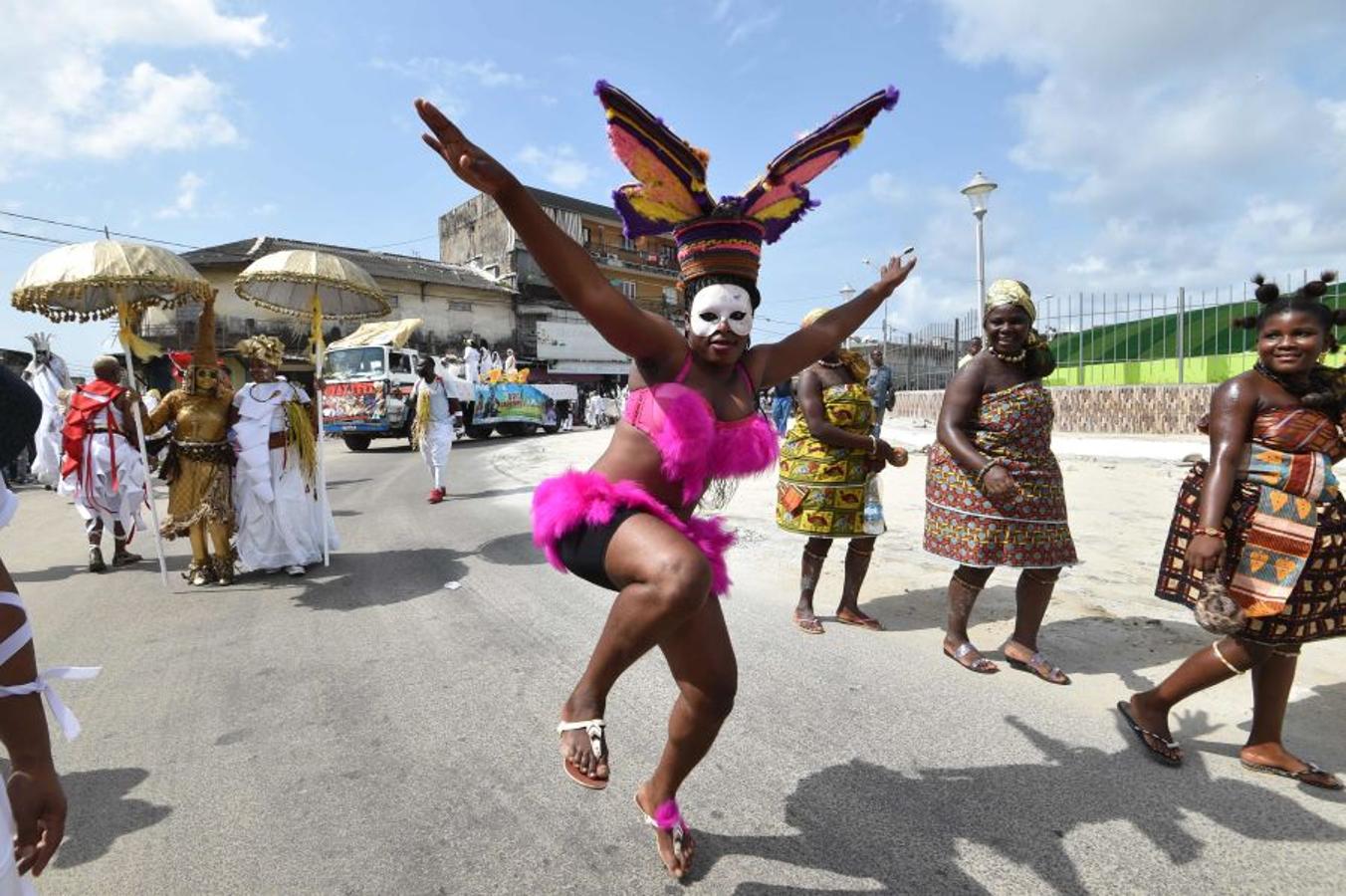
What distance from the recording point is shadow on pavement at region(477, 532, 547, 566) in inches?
239

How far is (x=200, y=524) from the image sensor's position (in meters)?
5.50

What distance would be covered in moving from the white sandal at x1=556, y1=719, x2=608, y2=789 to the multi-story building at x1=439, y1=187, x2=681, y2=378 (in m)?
31.7

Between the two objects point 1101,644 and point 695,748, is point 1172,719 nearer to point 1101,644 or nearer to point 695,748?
point 1101,644

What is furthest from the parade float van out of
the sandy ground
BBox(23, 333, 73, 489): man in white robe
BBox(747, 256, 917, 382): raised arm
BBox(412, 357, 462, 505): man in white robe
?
BBox(747, 256, 917, 382): raised arm

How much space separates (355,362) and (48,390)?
29.3 feet

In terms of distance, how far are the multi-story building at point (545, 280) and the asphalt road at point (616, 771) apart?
2955cm

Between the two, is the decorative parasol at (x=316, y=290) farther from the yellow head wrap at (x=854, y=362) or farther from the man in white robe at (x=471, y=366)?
the man in white robe at (x=471, y=366)

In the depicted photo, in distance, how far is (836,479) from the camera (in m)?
4.27

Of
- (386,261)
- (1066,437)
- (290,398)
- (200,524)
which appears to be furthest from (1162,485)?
(386,261)

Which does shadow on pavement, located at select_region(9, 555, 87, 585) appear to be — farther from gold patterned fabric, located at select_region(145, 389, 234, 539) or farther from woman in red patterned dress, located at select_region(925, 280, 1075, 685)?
woman in red patterned dress, located at select_region(925, 280, 1075, 685)

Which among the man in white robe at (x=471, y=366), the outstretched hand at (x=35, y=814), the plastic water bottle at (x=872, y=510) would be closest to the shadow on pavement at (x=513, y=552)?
the plastic water bottle at (x=872, y=510)

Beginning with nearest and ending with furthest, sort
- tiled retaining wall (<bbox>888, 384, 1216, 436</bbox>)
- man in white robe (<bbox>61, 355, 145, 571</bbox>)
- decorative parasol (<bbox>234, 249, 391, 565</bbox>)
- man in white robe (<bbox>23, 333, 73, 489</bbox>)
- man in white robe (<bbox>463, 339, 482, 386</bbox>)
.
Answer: decorative parasol (<bbox>234, 249, 391, 565</bbox>) → man in white robe (<bbox>61, 355, 145, 571</bbox>) → man in white robe (<bbox>23, 333, 73, 489</bbox>) → tiled retaining wall (<bbox>888, 384, 1216, 436</bbox>) → man in white robe (<bbox>463, 339, 482, 386</bbox>)

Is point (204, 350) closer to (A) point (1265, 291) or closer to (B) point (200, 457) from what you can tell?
(B) point (200, 457)

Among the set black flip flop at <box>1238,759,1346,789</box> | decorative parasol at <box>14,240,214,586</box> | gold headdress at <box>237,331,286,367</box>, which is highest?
decorative parasol at <box>14,240,214,586</box>
